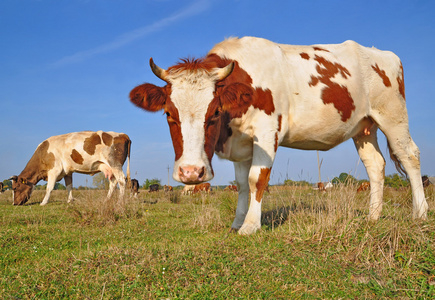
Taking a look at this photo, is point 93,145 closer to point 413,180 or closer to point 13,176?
point 13,176

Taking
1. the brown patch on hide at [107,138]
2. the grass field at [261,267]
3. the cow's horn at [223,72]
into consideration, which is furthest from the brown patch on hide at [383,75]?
the brown patch on hide at [107,138]

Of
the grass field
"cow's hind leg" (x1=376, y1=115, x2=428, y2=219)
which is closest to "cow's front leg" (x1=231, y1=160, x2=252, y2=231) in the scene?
the grass field

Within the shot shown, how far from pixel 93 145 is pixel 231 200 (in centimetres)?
1008

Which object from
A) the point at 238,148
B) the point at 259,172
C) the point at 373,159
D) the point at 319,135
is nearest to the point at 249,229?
the point at 259,172

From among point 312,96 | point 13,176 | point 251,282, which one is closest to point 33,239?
point 251,282

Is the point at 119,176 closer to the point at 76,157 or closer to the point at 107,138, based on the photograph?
the point at 107,138

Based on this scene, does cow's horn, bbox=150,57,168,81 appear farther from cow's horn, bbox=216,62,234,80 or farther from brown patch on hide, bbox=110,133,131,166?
brown patch on hide, bbox=110,133,131,166

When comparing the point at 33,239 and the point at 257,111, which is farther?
the point at 33,239

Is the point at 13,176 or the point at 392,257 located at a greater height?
the point at 13,176

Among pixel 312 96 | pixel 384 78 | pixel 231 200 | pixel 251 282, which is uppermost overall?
pixel 384 78

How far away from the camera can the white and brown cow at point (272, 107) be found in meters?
4.73

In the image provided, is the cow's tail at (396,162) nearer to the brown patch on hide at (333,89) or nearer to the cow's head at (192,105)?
the brown patch on hide at (333,89)

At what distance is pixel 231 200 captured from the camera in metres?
8.32

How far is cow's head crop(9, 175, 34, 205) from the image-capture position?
16.0m
